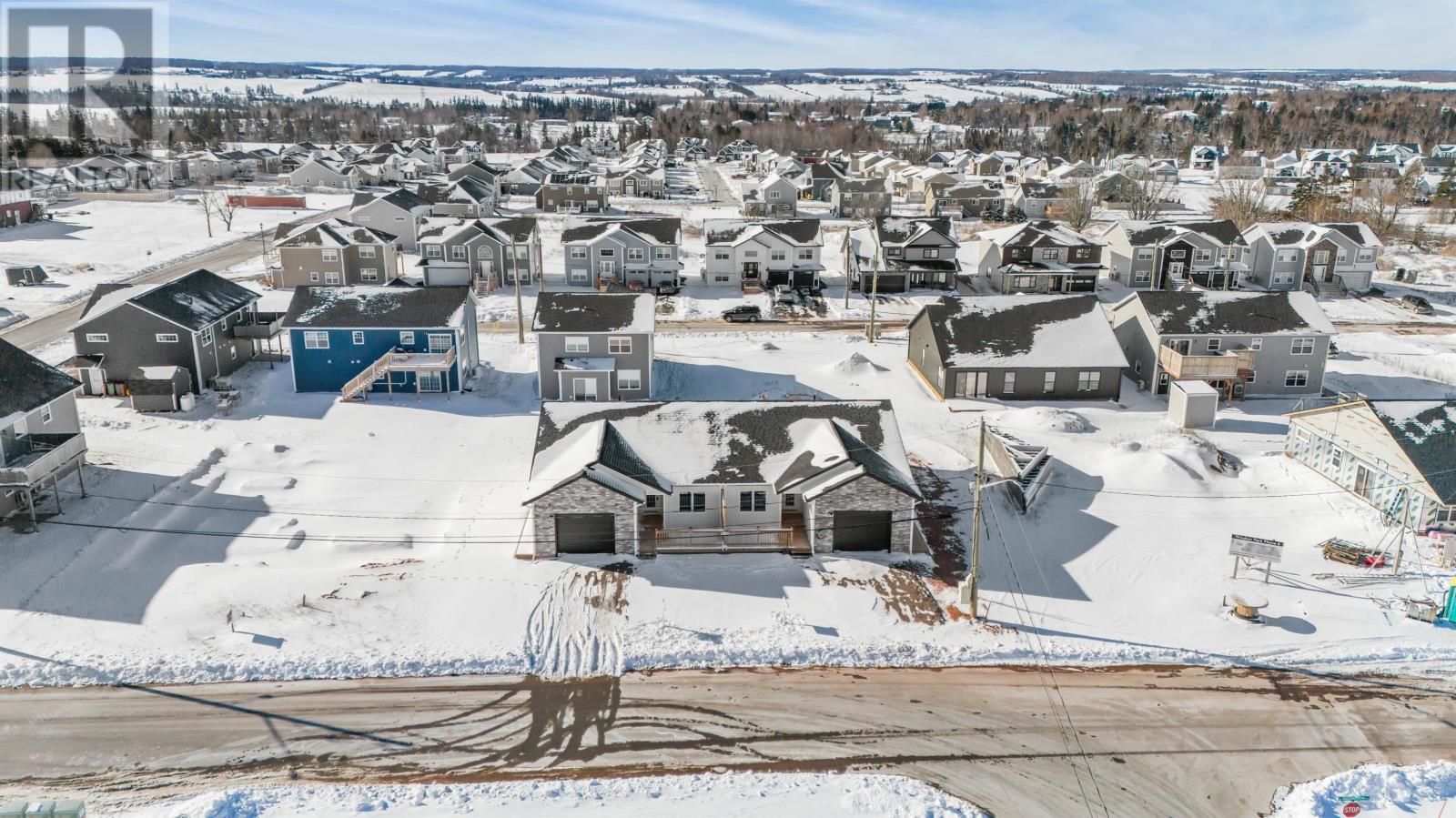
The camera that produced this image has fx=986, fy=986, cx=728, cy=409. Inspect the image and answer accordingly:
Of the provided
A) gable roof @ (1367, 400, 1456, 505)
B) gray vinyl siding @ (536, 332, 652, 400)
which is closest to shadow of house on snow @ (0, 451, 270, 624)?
gray vinyl siding @ (536, 332, 652, 400)

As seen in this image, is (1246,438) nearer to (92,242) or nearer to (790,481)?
(790,481)

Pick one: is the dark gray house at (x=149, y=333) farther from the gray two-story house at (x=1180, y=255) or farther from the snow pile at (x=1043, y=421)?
the gray two-story house at (x=1180, y=255)

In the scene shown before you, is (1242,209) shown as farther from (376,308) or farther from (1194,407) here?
(376,308)

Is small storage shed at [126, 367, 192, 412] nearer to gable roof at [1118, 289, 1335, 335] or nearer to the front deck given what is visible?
the front deck

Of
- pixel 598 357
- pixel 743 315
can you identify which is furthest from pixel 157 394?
pixel 743 315

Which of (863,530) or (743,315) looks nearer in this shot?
(863,530)

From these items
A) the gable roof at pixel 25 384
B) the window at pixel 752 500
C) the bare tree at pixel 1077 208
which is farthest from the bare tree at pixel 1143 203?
the gable roof at pixel 25 384

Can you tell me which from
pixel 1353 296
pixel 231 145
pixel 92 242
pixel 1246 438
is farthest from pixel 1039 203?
pixel 231 145
